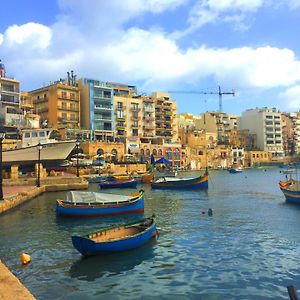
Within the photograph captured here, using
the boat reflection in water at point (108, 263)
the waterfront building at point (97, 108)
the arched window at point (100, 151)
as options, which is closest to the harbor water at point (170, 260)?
the boat reflection in water at point (108, 263)

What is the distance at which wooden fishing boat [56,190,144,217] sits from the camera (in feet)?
87.1

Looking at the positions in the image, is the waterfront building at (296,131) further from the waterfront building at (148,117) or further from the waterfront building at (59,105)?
the waterfront building at (59,105)

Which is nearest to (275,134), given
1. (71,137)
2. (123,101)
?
(123,101)

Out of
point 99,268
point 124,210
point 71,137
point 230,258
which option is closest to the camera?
point 99,268

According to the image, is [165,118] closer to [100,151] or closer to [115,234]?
[100,151]

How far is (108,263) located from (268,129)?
139 m

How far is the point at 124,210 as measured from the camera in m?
28.3

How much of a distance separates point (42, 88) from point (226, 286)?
8783 centimetres

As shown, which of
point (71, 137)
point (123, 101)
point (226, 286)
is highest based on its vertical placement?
point (123, 101)

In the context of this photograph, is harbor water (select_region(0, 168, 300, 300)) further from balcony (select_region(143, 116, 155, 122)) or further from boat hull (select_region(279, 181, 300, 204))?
balcony (select_region(143, 116, 155, 122))

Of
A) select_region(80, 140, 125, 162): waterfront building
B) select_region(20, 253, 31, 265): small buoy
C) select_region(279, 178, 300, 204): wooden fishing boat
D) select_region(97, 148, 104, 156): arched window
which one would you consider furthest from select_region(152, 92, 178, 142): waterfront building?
select_region(20, 253, 31, 265): small buoy

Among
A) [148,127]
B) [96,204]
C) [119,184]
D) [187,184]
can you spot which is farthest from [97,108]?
[96,204]

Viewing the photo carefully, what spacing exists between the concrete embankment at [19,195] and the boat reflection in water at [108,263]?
2.87 metres

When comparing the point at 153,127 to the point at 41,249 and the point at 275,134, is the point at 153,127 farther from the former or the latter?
the point at 41,249
